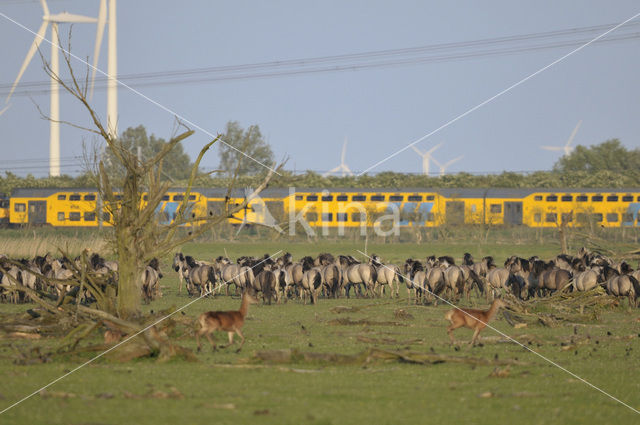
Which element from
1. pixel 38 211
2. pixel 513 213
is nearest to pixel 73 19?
pixel 38 211

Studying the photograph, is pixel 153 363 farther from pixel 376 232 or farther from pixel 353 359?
pixel 376 232

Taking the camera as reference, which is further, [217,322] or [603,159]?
[603,159]

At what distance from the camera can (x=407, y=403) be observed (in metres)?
11.0

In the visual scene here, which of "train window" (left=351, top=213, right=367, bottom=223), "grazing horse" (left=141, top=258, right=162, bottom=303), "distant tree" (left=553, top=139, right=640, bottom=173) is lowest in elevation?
"grazing horse" (left=141, top=258, right=162, bottom=303)

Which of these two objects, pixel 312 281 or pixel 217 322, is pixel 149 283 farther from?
pixel 217 322

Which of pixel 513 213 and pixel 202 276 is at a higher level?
pixel 513 213

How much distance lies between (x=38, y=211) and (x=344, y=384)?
7254cm

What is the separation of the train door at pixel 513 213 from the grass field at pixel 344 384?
56765mm

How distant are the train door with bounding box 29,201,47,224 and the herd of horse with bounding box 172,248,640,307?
51.8 meters

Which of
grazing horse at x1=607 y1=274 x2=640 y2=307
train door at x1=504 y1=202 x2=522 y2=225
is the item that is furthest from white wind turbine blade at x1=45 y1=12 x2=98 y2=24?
grazing horse at x1=607 y1=274 x2=640 y2=307

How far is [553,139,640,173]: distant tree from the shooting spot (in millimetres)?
124250

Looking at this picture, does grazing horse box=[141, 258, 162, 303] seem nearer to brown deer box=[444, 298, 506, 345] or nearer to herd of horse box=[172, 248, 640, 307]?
herd of horse box=[172, 248, 640, 307]

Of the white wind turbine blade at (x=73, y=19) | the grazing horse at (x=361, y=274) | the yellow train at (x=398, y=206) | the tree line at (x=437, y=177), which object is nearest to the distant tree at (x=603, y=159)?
the tree line at (x=437, y=177)

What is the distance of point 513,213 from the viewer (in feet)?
249
